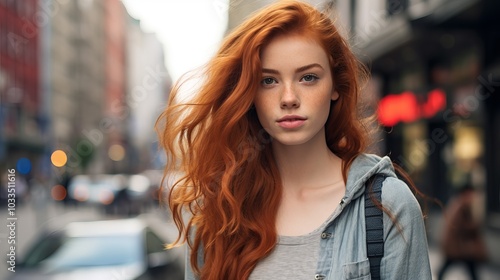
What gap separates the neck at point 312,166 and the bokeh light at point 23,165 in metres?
49.5

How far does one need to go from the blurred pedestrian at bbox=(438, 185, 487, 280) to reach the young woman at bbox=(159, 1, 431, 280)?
6.37m

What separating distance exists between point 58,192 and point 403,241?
39.0m

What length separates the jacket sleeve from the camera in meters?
1.85

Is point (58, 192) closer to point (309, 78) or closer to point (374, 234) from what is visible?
point (309, 78)

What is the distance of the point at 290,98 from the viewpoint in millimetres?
2031

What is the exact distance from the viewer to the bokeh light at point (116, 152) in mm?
86188

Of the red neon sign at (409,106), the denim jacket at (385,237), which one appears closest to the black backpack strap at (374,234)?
the denim jacket at (385,237)

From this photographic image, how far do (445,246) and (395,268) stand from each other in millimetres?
6781

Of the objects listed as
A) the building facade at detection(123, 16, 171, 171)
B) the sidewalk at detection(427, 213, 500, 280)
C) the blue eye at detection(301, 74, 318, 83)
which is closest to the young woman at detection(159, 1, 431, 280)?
the blue eye at detection(301, 74, 318, 83)

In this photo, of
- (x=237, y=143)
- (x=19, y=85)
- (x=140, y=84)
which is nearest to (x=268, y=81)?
(x=237, y=143)

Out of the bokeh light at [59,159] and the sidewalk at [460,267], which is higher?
the bokeh light at [59,159]

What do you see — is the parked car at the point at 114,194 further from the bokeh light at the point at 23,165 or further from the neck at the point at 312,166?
the neck at the point at 312,166

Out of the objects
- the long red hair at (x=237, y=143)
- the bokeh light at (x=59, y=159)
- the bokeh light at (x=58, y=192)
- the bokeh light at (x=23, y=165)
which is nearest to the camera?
the long red hair at (x=237, y=143)

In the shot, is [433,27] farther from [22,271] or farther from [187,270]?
[187,270]
